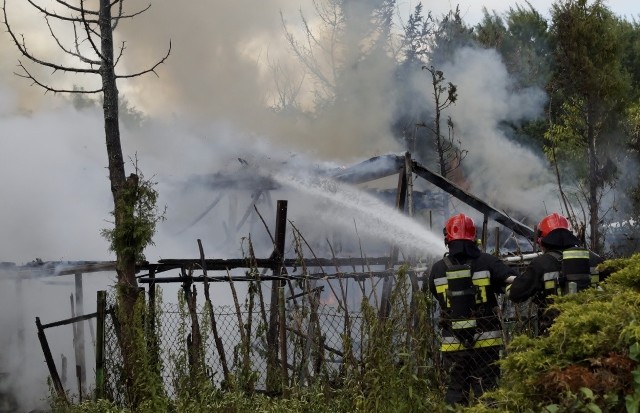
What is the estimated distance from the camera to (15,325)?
407 inches

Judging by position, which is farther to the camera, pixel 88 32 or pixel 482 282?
pixel 88 32

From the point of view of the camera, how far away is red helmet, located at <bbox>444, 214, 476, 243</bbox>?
576cm

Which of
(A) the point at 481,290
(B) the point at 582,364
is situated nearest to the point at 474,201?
(A) the point at 481,290

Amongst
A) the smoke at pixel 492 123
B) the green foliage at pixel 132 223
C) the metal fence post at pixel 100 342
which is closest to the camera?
the metal fence post at pixel 100 342

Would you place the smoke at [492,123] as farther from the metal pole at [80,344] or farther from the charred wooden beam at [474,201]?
the metal pole at [80,344]

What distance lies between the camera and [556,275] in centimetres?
544

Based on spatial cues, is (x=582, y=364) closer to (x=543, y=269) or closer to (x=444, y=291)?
(x=543, y=269)

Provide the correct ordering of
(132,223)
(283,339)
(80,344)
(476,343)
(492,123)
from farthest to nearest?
1. (492,123)
2. (80,344)
3. (132,223)
4. (283,339)
5. (476,343)

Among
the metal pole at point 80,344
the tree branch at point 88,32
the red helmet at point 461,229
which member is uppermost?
the tree branch at point 88,32

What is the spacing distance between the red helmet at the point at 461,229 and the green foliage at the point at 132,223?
8.95ft

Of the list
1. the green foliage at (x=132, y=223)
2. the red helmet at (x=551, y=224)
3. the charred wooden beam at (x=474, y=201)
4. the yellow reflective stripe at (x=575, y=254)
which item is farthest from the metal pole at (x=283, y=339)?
the charred wooden beam at (x=474, y=201)

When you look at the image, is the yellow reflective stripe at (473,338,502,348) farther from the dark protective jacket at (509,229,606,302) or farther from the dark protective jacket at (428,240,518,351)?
the dark protective jacket at (509,229,606,302)

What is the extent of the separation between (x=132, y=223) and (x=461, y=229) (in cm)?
305

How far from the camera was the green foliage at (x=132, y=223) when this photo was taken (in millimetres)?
7363
